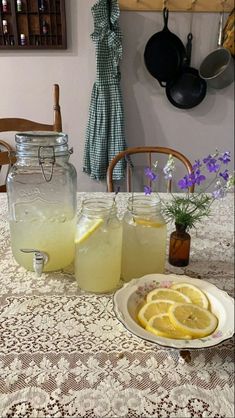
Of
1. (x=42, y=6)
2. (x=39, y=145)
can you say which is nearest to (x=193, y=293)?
(x=39, y=145)

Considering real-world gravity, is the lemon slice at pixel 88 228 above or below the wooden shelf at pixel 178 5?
below

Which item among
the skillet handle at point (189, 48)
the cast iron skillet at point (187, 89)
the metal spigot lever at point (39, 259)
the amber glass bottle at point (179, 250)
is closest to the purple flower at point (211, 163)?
the amber glass bottle at point (179, 250)

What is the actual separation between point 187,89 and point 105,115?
334mm

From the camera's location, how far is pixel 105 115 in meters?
1.05

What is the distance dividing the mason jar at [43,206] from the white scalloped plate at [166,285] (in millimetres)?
119

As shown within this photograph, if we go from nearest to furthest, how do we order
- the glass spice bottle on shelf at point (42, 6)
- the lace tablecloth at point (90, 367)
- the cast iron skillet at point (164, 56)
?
the lace tablecloth at point (90, 367) → the glass spice bottle on shelf at point (42, 6) → the cast iron skillet at point (164, 56)

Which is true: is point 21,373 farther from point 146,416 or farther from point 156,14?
point 156,14

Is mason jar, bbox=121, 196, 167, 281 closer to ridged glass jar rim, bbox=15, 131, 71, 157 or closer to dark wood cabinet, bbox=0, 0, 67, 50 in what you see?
ridged glass jar rim, bbox=15, 131, 71, 157

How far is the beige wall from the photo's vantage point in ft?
2.34

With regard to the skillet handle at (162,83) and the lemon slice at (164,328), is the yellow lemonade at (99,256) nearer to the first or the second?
the lemon slice at (164,328)

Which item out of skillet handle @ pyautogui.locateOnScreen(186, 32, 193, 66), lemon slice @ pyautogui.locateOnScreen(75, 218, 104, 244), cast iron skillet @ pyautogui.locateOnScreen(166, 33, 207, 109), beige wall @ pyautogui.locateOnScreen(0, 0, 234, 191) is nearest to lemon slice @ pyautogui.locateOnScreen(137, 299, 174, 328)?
lemon slice @ pyautogui.locateOnScreen(75, 218, 104, 244)

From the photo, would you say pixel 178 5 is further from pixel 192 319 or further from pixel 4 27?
pixel 192 319

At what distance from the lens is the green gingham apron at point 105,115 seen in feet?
2.75

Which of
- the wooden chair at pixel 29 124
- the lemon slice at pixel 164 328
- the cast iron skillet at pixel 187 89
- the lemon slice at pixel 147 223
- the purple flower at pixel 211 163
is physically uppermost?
the cast iron skillet at pixel 187 89
